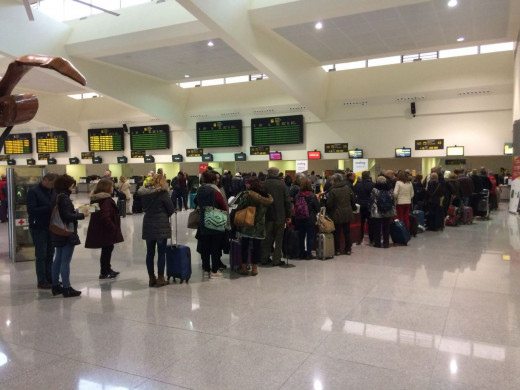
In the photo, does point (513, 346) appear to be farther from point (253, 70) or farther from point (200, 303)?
point (253, 70)

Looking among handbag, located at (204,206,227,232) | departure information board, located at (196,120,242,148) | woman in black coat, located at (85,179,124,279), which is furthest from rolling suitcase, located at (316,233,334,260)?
departure information board, located at (196,120,242,148)

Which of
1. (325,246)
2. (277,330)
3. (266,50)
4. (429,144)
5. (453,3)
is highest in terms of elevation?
(453,3)

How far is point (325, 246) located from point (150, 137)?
16.8 m

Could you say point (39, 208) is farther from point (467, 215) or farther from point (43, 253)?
point (467, 215)

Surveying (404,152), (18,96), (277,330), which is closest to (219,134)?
(404,152)

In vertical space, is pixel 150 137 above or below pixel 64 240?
above

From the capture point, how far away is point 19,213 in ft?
24.4

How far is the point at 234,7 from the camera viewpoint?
1030cm

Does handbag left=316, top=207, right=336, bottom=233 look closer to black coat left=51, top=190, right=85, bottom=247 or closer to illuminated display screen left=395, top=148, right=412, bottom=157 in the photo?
black coat left=51, top=190, right=85, bottom=247

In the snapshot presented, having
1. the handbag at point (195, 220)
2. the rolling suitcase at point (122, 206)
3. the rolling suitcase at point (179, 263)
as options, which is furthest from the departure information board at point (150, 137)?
the rolling suitcase at point (179, 263)

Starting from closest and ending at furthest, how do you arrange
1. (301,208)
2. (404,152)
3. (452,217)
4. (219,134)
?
(301,208)
(452,217)
(404,152)
(219,134)

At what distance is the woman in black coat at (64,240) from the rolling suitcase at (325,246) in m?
3.93

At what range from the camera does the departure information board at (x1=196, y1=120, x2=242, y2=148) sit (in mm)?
19781

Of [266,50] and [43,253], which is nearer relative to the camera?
[43,253]
